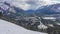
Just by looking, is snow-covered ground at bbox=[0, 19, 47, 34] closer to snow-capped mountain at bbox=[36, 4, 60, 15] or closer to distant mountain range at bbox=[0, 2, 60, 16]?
distant mountain range at bbox=[0, 2, 60, 16]

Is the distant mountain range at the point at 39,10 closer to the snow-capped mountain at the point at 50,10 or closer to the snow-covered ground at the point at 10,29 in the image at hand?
the snow-capped mountain at the point at 50,10

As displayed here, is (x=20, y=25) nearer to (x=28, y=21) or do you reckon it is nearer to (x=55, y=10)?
(x=28, y=21)

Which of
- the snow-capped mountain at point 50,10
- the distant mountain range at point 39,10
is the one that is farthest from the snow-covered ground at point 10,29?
the snow-capped mountain at point 50,10

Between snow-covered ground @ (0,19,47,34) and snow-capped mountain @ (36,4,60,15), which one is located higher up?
snow-capped mountain @ (36,4,60,15)

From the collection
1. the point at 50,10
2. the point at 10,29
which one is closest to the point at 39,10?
the point at 50,10

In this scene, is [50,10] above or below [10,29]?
above

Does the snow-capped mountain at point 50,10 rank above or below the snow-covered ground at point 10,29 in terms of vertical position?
above

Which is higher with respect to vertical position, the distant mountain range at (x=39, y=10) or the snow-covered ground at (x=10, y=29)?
the distant mountain range at (x=39, y=10)

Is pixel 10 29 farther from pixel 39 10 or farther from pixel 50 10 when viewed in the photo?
pixel 50 10

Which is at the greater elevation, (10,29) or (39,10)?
(39,10)

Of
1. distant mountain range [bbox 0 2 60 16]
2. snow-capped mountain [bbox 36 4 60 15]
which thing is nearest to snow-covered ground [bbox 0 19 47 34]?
distant mountain range [bbox 0 2 60 16]

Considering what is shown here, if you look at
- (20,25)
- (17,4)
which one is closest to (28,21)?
(20,25)
